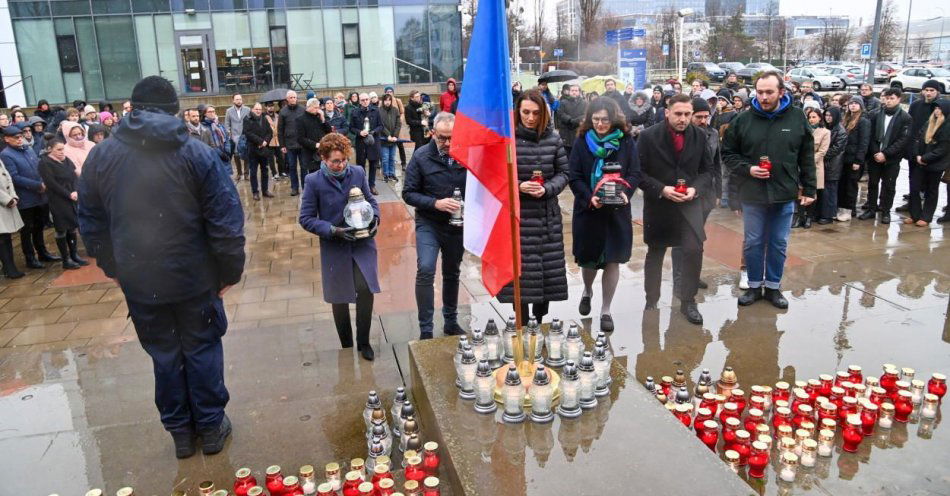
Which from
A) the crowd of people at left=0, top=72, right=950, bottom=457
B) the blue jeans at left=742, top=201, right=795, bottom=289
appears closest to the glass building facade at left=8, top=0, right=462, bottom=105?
the crowd of people at left=0, top=72, right=950, bottom=457

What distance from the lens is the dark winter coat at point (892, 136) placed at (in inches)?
358

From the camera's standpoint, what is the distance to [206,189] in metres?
3.62

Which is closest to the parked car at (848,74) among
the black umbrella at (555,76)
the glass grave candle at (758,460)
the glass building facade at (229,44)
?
the glass building facade at (229,44)

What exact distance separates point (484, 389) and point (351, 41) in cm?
2404

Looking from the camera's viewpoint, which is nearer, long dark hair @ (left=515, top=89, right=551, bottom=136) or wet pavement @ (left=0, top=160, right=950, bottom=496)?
wet pavement @ (left=0, top=160, right=950, bottom=496)

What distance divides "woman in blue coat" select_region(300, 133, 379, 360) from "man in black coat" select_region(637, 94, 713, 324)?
236 cm

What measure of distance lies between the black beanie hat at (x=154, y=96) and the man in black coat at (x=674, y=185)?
3.68 metres

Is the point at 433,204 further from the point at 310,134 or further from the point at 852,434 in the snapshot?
the point at 310,134

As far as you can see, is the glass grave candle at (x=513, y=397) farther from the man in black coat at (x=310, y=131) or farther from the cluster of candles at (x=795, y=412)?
the man in black coat at (x=310, y=131)

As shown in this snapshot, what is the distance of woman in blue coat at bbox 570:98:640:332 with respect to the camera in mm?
5367

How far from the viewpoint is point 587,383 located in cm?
347

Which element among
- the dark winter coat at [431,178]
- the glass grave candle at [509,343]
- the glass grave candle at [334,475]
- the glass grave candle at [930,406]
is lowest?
the glass grave candle at [930,406]

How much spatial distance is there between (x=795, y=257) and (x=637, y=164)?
10.6 ft

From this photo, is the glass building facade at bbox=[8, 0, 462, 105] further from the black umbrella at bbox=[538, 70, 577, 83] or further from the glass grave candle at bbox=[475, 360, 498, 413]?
the glass grave candle at bbox=[475, 360, 498, 413]
